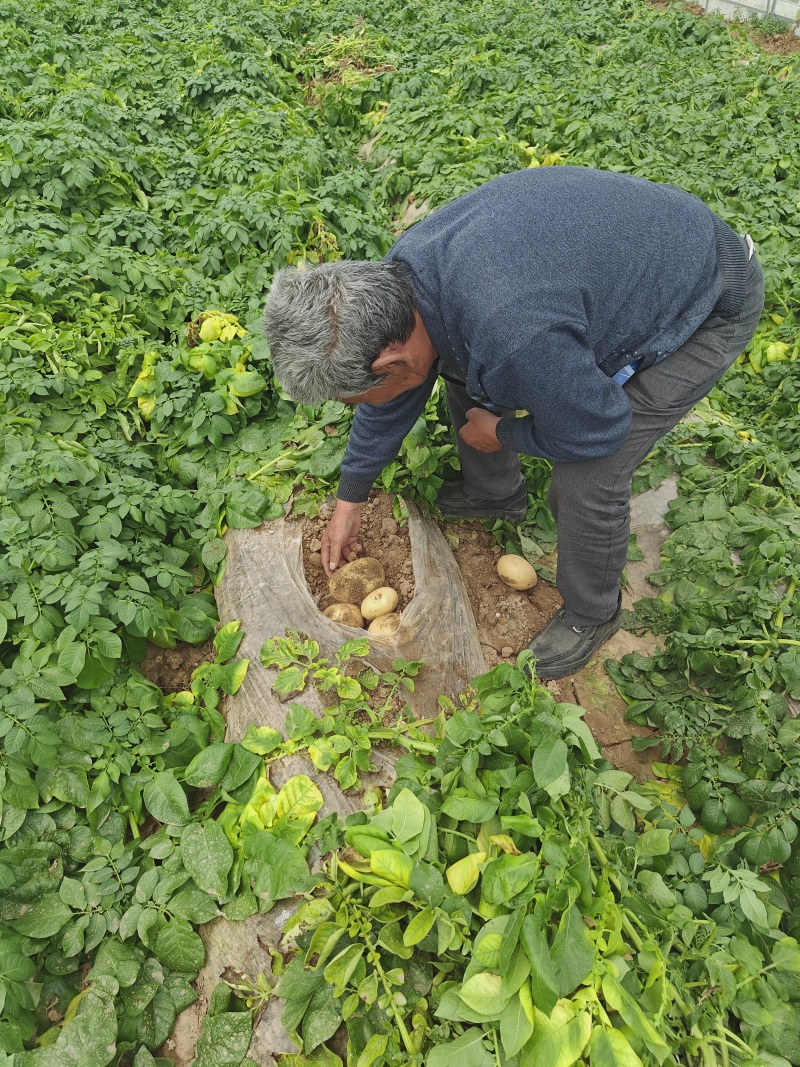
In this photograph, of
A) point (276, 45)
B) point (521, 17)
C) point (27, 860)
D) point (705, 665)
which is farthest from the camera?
point (521, 17)

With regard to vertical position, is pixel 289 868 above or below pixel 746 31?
below

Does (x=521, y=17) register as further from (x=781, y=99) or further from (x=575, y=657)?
(x=575, y=657)

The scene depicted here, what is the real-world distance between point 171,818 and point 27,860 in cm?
39

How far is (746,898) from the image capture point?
1.70 metres

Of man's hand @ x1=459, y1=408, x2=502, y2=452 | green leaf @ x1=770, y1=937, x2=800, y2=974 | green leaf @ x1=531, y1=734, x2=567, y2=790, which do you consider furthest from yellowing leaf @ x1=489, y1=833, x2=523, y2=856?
man's hand @ x1=459, y1=408, x2=502, y2=452

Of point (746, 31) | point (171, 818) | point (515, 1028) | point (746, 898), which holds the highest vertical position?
point (746, 31)

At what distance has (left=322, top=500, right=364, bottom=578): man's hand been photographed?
2496mm

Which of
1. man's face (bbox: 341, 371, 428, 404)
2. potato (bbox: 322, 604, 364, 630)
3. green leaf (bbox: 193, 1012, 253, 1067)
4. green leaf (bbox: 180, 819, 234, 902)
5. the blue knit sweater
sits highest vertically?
the blue knit sweater

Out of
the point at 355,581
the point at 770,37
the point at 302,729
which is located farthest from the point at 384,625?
the point at 770,37

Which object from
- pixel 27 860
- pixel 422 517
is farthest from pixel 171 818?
pixel 422 517

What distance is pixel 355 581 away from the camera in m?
2.46

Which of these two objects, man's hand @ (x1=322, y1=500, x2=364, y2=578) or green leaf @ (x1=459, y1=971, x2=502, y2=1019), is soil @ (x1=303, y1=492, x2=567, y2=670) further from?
green leaf @ (x1=459, y1=971, x2=502, y2=1019)

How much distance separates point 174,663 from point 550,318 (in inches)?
70.2

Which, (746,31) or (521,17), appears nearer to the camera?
(521,17)
